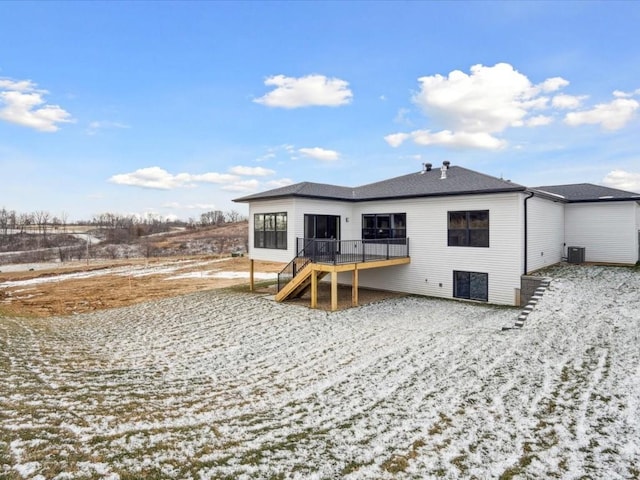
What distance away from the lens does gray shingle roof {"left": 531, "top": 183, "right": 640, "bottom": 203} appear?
51.2 feet

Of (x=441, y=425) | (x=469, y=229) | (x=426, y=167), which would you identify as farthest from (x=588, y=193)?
(x=441, y=425)

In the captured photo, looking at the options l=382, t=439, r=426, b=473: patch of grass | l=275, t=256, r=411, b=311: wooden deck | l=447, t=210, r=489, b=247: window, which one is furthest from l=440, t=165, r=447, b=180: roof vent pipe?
l=382, t=439, r=426, b=473: patch of grass

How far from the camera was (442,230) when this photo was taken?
1452cm

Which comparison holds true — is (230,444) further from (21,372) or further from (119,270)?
(119,270)

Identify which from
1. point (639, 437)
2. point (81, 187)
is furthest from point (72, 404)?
point (81, 187)

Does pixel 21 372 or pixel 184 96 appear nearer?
pixel 21 372

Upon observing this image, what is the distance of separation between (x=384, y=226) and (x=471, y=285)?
4535 mm

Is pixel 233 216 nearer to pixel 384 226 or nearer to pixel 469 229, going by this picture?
pixel 384 226

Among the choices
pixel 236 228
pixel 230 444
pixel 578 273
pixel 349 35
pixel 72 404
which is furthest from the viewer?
pixel 236 228

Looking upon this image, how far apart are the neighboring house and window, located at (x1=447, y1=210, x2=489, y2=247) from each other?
0.12 ft

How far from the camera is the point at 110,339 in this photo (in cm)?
1044

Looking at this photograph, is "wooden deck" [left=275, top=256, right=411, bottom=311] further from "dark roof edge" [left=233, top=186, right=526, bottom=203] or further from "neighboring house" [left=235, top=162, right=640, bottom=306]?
"dark roof edge" [left=233, top=186, right=526, bottom=203]

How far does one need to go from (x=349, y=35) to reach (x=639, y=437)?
56.6 feet

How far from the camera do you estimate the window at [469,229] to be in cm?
1352
